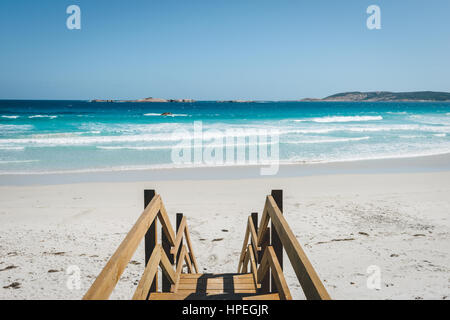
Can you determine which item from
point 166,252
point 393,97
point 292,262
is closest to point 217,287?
point 166,252

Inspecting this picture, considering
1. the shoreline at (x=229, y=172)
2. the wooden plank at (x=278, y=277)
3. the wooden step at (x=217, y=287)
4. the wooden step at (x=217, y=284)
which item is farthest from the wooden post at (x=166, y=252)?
→ the shoreline at (x=229, y=172)

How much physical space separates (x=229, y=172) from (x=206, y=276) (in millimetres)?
9161

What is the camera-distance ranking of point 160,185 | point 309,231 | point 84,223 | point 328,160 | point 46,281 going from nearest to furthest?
point 46,281
point 309,231
point 84,223
point 160,185
point 328,160

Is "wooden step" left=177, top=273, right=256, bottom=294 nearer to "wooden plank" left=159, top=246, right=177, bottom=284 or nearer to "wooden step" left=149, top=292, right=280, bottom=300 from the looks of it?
"wooden step" left=149, top=292, right=280, bottom=300

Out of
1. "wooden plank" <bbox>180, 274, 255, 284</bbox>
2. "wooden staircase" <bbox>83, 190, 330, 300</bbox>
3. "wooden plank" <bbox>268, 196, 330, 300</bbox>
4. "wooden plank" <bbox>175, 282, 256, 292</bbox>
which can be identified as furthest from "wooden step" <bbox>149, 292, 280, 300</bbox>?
"wooden plank" <bbox>268, 196, 330, 300</bbox>

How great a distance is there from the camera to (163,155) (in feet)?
58.5

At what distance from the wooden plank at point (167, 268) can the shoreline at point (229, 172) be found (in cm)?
872

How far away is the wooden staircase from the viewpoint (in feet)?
5.44

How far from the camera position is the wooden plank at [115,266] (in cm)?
148

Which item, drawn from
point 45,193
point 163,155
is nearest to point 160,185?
point 45,193

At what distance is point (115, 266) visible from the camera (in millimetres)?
1708
